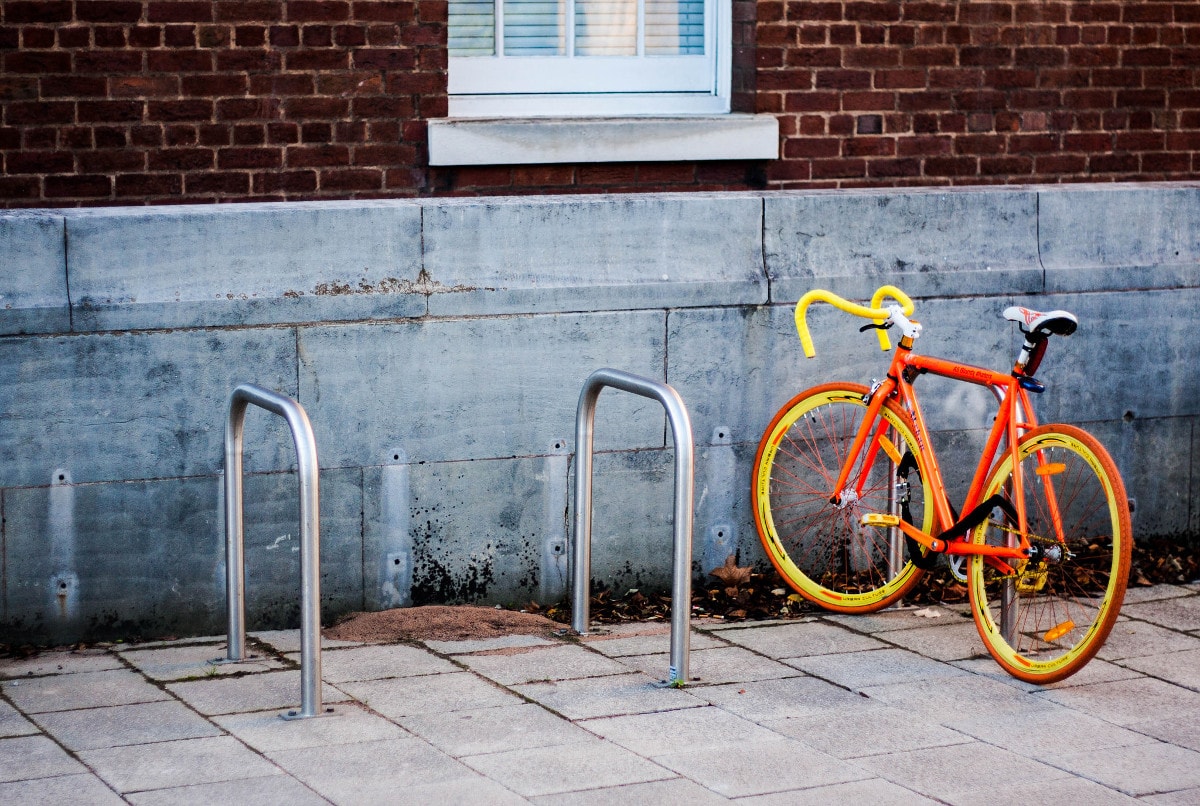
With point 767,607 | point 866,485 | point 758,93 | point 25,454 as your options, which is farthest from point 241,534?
point 758,93

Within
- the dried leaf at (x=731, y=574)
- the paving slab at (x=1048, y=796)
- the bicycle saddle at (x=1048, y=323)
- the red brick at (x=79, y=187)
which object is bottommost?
the paving slab at (x=1048, y=796)

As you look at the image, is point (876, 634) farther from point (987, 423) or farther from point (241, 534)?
point (241, 534)

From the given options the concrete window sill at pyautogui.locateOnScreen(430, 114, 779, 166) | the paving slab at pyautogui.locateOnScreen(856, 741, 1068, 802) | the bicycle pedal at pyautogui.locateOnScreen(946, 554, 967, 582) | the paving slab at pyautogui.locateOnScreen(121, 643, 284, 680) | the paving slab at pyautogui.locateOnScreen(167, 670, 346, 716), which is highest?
the concrete window sill at pyautogui.locateOnScreen(430, 114, 779, 166)

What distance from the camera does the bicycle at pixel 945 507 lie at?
511 cm

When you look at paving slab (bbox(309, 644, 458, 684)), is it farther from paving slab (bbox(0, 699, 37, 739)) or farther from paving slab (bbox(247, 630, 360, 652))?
paving slab (bbox(0, 699, 37, 739))

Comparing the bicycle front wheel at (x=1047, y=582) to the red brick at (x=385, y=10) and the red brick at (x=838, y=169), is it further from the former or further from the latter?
the red brick at (x=385, y=10)

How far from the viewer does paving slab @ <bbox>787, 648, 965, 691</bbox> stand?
5191mm

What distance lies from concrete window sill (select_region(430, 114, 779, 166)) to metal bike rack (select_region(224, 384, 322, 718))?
1.76 meters

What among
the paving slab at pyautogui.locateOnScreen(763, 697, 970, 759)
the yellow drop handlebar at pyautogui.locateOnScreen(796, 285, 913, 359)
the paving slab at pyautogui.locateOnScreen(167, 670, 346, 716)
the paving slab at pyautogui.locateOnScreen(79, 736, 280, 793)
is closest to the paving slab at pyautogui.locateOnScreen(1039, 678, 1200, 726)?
the paving slab at pyautogui.locateOnScreen(763, 697, 970, 759)

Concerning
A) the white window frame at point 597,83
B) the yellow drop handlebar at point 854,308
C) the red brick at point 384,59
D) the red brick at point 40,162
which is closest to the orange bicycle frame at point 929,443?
the yellow drop handlebar at point 854,308

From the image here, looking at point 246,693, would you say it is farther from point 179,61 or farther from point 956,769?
point 179,61

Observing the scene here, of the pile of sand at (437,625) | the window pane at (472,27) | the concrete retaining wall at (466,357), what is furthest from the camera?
the window pane at (472,27)

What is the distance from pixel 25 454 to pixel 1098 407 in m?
4.27

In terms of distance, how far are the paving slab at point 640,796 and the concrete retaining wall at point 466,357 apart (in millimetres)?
1901
